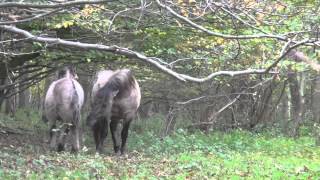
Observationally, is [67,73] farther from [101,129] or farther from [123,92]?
[101,129]

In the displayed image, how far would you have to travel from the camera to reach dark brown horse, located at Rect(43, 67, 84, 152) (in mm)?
13391

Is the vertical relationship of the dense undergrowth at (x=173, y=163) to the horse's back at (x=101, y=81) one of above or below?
below

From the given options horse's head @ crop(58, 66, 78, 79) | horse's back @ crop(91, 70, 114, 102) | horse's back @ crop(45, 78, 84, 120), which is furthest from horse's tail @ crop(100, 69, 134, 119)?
horse's head @ crop(58, 66, 78, 79)

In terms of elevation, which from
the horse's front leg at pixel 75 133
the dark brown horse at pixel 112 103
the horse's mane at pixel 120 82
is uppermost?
the horse's mane at pixel 120 82

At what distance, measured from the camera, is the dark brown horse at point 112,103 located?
13039mm

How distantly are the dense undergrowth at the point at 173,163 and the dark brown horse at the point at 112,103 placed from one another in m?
0.58

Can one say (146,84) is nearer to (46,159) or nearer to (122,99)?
(122,99)

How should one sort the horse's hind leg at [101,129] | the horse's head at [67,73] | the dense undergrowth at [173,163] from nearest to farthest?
the dense undergrowth at [173,163], the horse's hind leg at [101,129], the horse's head at [67,73]

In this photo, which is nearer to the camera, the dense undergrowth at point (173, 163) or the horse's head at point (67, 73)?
the dense undergrowth at point (173, 163)

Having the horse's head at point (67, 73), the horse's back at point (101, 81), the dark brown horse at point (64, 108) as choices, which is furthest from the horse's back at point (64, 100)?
the horse's head at point (67, 73)

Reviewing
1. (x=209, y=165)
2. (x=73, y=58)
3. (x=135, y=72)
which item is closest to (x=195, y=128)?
(x=135, y=72)

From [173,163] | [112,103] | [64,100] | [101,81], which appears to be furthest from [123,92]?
[173,163]

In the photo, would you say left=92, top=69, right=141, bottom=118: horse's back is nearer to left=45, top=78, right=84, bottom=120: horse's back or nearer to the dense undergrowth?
left=45, top=78, right=84, bottom=120: horse's back

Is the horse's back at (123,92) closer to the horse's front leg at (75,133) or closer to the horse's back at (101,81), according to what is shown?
the horse's back at (101,81)
